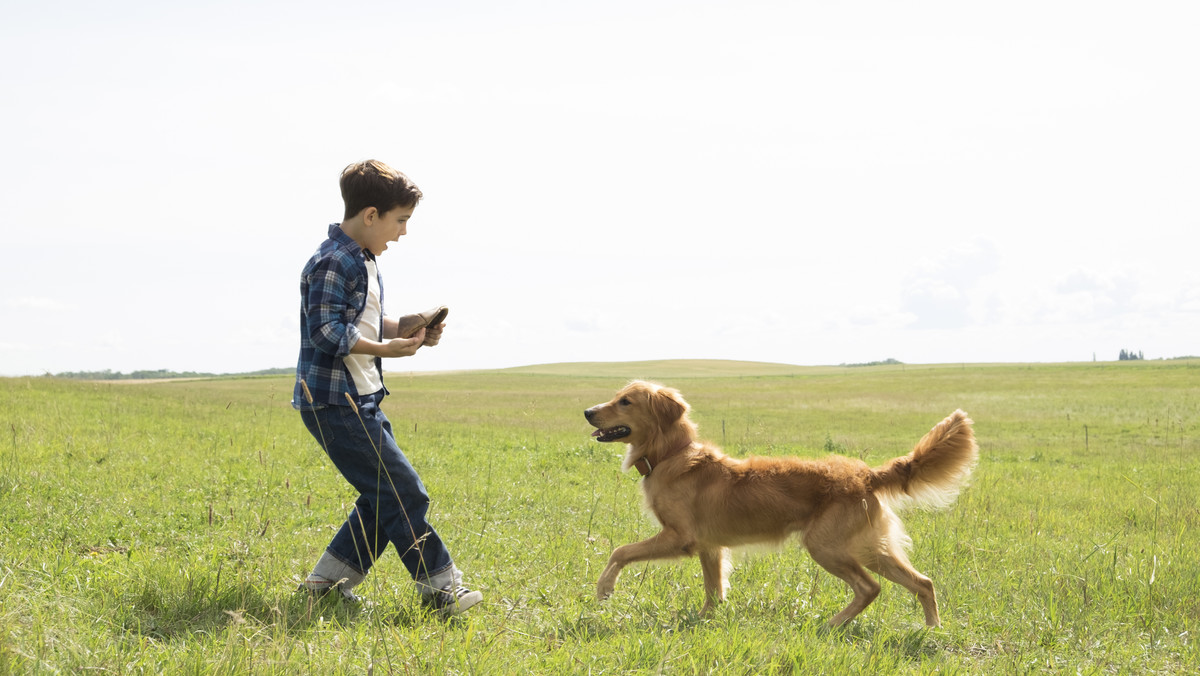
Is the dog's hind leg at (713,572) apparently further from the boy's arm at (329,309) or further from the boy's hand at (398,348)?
the boy's arm at (329,309)

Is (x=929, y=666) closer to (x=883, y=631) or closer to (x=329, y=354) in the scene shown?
(x=883, y=631)

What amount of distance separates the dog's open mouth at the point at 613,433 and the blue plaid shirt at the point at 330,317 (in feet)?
5.79

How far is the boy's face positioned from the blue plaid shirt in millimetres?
94

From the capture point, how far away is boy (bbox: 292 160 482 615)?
3947mm

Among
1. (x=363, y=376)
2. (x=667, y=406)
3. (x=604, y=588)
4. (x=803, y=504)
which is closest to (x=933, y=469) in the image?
(x=803, y=504)

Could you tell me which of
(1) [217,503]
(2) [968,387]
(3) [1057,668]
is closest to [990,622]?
(3) [1057,668]

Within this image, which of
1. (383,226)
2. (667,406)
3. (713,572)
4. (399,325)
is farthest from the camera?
(667,406)

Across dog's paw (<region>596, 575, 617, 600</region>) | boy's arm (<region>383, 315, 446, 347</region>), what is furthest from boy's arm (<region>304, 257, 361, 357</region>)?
dog's paw (<region>596, 575, 617, 600</region>)

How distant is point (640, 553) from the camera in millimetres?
4691

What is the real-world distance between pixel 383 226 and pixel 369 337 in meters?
0.59

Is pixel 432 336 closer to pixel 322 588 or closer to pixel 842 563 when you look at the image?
pixel 322 588

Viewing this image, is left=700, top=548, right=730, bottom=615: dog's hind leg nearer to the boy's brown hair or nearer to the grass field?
the grass field

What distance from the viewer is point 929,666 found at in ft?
12.3

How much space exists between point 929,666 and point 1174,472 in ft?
38.0
